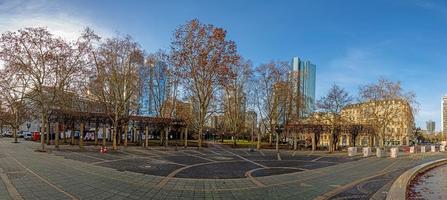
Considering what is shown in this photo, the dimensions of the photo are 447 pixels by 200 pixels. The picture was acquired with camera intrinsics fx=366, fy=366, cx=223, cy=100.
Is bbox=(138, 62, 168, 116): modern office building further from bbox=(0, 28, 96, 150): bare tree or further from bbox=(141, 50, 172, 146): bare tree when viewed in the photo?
bbox=(0, 28, 96, 150): bare tree

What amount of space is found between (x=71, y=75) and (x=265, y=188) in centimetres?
2677

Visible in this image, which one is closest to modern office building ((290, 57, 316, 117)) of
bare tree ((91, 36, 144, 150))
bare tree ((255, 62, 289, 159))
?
bare tree ((255, 62, 289, 159))

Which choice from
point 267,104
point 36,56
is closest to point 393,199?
point 36,56

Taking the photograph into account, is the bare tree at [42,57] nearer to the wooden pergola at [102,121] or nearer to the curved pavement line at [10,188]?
the wooden pergola at [102,121]

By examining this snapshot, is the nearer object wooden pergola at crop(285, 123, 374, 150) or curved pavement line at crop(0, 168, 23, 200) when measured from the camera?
curved pavement line at crop(0, 168, 23, 200)

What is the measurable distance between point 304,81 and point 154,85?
84.5ft

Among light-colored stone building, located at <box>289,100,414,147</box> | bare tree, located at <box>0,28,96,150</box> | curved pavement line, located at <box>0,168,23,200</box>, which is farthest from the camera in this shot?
light-colored stone building, located at <box>289,100,414,147</box>

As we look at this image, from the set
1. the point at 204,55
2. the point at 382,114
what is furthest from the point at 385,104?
the point at 204,55

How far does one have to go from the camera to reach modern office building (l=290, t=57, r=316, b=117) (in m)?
58.5

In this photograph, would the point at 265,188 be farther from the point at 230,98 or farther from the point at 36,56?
the point at 230,98

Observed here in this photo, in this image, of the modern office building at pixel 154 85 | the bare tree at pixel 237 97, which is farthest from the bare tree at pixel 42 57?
the bare tree at pixel 237 97

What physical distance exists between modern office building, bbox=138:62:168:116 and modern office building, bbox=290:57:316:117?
783 inches

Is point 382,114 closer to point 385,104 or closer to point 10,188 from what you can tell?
point 385,104

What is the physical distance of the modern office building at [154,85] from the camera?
52000 mm
